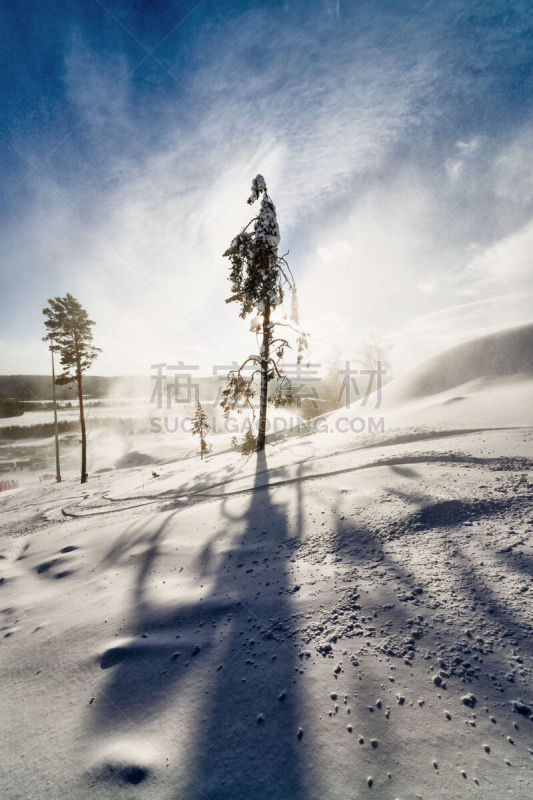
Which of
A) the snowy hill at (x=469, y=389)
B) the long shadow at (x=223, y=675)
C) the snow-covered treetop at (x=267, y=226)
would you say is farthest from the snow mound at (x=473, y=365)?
the long shadow at (x=223, y=675)

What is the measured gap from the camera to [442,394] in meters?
12.6

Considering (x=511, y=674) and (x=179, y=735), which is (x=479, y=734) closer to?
(x=511, y=674)

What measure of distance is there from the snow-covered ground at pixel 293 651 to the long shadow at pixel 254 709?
11 mm

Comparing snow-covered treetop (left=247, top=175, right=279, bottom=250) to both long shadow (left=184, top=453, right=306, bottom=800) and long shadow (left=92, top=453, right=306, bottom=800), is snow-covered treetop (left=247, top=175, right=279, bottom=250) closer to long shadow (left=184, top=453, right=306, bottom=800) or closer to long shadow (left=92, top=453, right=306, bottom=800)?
long shadow (left=92, top=453, right=306, bottom=800)

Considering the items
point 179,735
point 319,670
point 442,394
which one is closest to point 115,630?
point 179,735

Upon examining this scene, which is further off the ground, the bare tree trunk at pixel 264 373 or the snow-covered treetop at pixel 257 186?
the snow-covered treetop at pixel 257 186

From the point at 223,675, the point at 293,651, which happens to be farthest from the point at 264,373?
the point at 223,675

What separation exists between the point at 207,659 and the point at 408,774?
1470 millimetres

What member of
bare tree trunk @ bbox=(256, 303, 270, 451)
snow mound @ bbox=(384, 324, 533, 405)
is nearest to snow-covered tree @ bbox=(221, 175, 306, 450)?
bare tree trunk @ bbox=(256, 303, 270, 451)

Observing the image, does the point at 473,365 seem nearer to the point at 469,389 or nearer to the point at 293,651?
the point at 469,389

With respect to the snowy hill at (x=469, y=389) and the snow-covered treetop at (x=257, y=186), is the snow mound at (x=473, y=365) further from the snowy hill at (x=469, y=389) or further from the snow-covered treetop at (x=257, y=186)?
the snow-covered treetop at (x=257, y=186)

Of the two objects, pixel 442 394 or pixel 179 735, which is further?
pixel 442 394

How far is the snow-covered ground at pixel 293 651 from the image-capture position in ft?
5.53

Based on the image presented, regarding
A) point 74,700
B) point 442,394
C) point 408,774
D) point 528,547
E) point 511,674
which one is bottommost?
point 74,700
